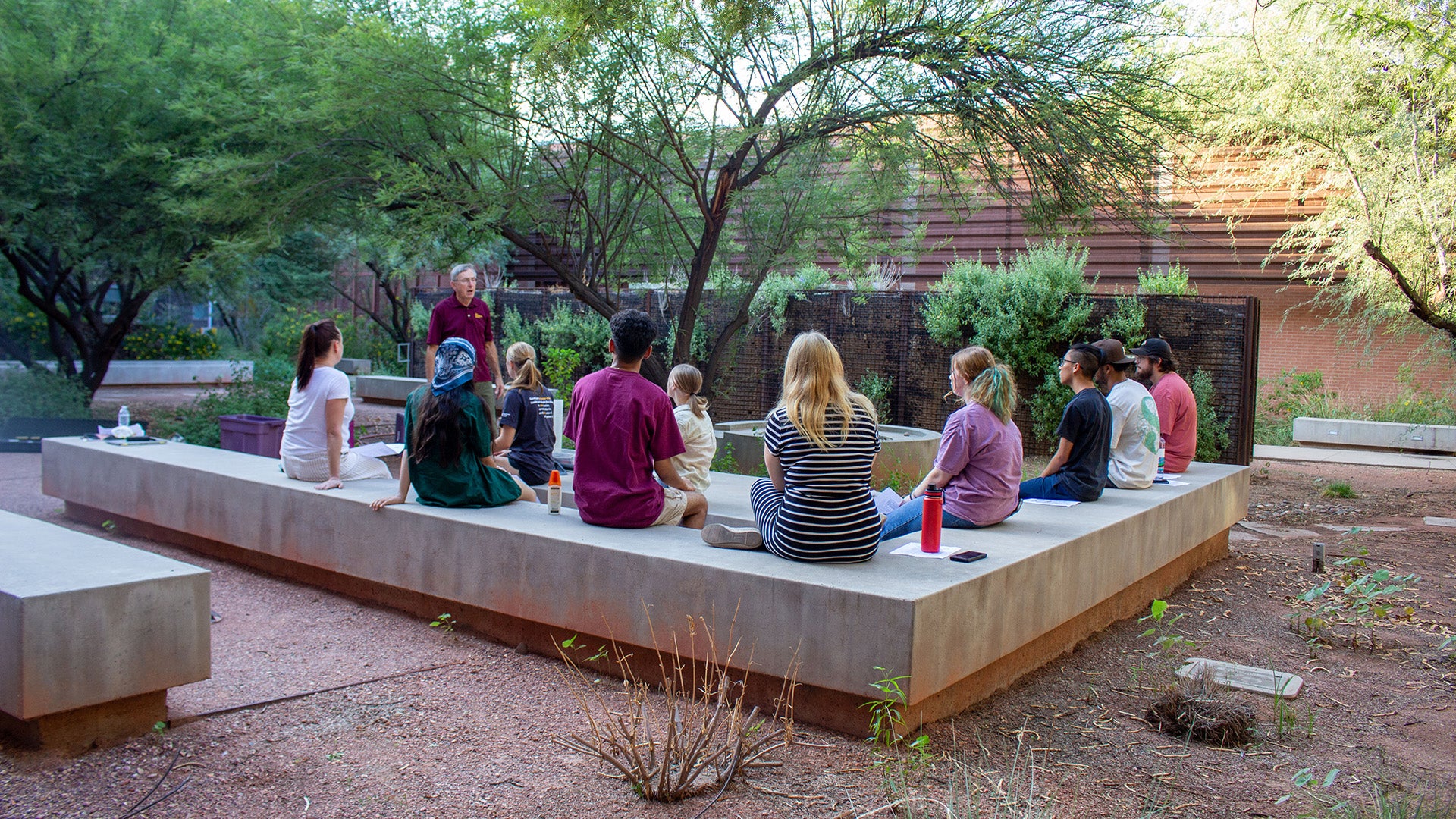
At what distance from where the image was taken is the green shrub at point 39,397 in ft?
42.8

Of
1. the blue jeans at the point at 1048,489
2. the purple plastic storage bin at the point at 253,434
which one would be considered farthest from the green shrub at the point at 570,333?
the blue jeans at the point at 1048,489

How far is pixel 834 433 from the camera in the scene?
14.2 ft

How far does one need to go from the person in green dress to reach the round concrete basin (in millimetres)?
4631

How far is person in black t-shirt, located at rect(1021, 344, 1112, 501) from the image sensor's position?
257 inches

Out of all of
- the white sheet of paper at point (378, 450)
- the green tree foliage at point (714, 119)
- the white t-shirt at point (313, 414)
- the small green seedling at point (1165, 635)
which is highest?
the green tree foliage at point (714, 119)

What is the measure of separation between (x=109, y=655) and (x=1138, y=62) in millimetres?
8603

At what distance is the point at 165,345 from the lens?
24.1 meters

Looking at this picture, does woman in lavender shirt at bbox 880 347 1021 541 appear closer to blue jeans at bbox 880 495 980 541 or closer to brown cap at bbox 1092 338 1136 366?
blue jeans at bbox 880 495 980 541

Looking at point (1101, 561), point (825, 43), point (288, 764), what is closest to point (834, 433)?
point (1101, 561)

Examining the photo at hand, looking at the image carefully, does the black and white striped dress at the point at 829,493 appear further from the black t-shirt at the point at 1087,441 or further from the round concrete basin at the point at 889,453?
the round concrete basin at the point at 889,453

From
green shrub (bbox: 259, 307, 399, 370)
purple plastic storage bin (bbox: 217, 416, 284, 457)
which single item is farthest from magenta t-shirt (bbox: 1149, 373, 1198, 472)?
green shrub (bbox: 259, 307, 399, 370)

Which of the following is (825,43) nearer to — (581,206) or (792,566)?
(581,206)

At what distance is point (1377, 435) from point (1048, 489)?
12106 millimetres

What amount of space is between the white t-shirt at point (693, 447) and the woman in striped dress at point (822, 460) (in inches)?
85.6
